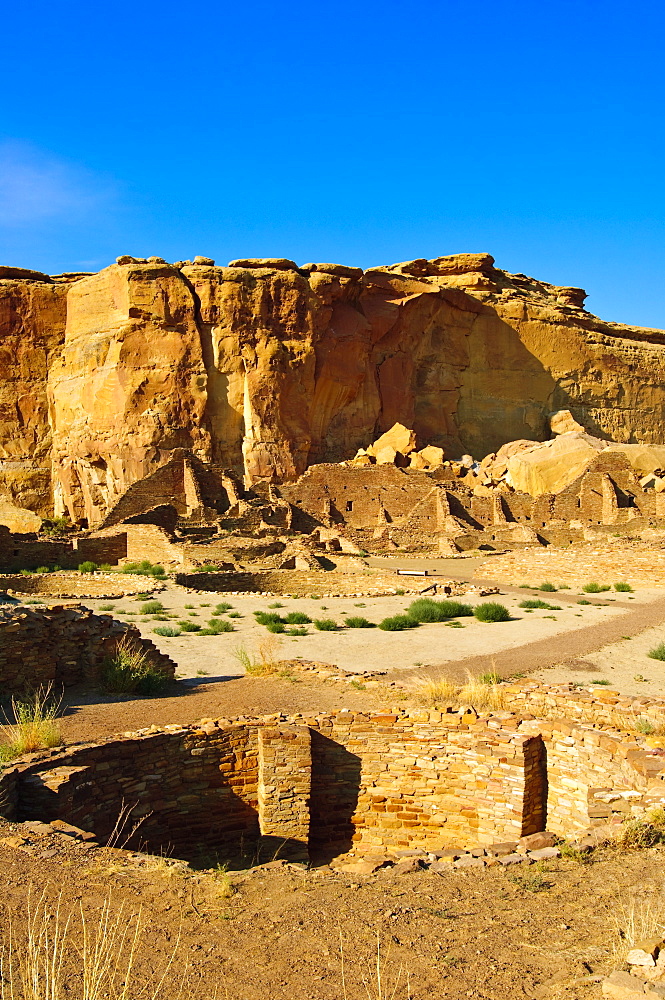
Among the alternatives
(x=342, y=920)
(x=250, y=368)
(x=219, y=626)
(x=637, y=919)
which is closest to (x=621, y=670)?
(x=219, y=626)

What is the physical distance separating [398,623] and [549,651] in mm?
3481

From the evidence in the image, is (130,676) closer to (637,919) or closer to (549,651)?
(549,651)

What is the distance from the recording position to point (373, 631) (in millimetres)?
14242

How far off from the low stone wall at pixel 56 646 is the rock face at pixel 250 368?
29059mm

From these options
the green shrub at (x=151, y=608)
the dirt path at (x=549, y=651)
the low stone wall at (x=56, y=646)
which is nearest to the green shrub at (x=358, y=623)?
the dirt path at (x=549, y=651)

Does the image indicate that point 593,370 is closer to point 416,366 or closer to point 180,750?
point 416,366

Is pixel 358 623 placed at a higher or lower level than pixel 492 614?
lower

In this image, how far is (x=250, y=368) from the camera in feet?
145

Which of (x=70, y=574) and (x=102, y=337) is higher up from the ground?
(x=102, y=337)

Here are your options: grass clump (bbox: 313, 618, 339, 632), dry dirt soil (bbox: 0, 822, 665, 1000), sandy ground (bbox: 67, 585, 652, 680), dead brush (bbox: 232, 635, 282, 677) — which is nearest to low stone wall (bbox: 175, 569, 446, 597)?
sandy ground (bbox: 67, 585, 652, 680)

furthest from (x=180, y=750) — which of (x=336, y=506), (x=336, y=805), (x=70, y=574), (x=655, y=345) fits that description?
(x=655, y=345)

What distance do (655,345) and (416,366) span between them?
24320 mm

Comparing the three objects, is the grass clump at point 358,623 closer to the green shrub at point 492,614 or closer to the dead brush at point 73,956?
the green shrub at point 492,614

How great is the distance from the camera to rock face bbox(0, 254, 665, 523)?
42844 millimetres
